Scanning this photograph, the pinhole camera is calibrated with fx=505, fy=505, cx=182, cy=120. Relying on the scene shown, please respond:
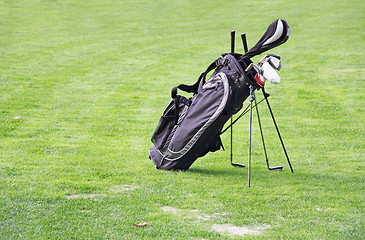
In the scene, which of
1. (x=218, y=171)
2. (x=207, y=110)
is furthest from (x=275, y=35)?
(x=218, y=171)

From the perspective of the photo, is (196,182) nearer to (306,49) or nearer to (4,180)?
(4,180)

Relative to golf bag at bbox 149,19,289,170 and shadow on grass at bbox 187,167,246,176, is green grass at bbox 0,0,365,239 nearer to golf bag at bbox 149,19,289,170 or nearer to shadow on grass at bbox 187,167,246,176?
shadow on grass at bbox 187,167,246,176

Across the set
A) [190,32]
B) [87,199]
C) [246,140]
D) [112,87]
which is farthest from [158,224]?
[190,32]

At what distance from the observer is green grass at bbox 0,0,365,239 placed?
4.09m

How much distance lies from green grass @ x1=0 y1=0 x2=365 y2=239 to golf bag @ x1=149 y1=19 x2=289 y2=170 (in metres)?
0.25

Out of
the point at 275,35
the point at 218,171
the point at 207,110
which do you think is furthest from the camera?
the point at 218,171

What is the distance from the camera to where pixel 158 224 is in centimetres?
395

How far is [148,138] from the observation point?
275 inches

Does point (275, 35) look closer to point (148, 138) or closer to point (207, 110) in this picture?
point (207, 110)

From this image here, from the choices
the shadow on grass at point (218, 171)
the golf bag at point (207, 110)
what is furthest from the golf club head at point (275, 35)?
the shadow on grass at point (218, 171)

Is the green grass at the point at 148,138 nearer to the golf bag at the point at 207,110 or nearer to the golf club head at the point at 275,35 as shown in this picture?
the golf bag at the point at 207,110

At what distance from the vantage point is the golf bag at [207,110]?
5.06 m

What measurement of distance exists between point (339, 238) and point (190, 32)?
1343cm

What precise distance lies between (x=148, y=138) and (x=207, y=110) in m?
1.99
